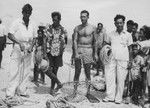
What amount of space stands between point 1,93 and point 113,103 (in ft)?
9.34

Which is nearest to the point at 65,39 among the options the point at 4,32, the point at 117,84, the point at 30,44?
the point at 30,44

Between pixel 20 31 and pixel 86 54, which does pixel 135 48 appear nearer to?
pixel 86 54

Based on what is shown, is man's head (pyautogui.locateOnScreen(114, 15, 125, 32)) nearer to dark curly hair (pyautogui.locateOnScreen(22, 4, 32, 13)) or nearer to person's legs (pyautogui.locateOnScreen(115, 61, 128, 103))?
person's legs (pyautogui.locateOnScreen(115, 61, 128, 103))

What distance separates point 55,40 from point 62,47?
25 centimetres

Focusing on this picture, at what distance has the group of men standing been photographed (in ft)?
24.6

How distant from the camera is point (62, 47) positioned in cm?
813

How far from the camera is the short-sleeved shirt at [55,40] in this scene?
8.05 m

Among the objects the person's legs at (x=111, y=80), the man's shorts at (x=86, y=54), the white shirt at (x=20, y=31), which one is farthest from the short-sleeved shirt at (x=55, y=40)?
the person's legs at (x=111, y=80)

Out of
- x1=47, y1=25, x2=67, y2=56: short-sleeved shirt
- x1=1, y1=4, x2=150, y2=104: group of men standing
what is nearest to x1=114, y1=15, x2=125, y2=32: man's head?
x1=1, y1=4, x2=150, y2=104: group of men standing

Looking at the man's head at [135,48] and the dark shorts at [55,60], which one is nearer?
the man's head at [135,48]

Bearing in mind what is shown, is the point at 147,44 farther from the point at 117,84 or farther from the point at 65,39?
the point at 65,39

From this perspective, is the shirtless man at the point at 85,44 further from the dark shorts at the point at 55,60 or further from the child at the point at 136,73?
the child at the point at 136,73

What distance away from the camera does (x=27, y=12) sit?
750 centimetres

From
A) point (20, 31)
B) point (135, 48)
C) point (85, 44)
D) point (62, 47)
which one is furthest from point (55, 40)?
point (135, 48)
